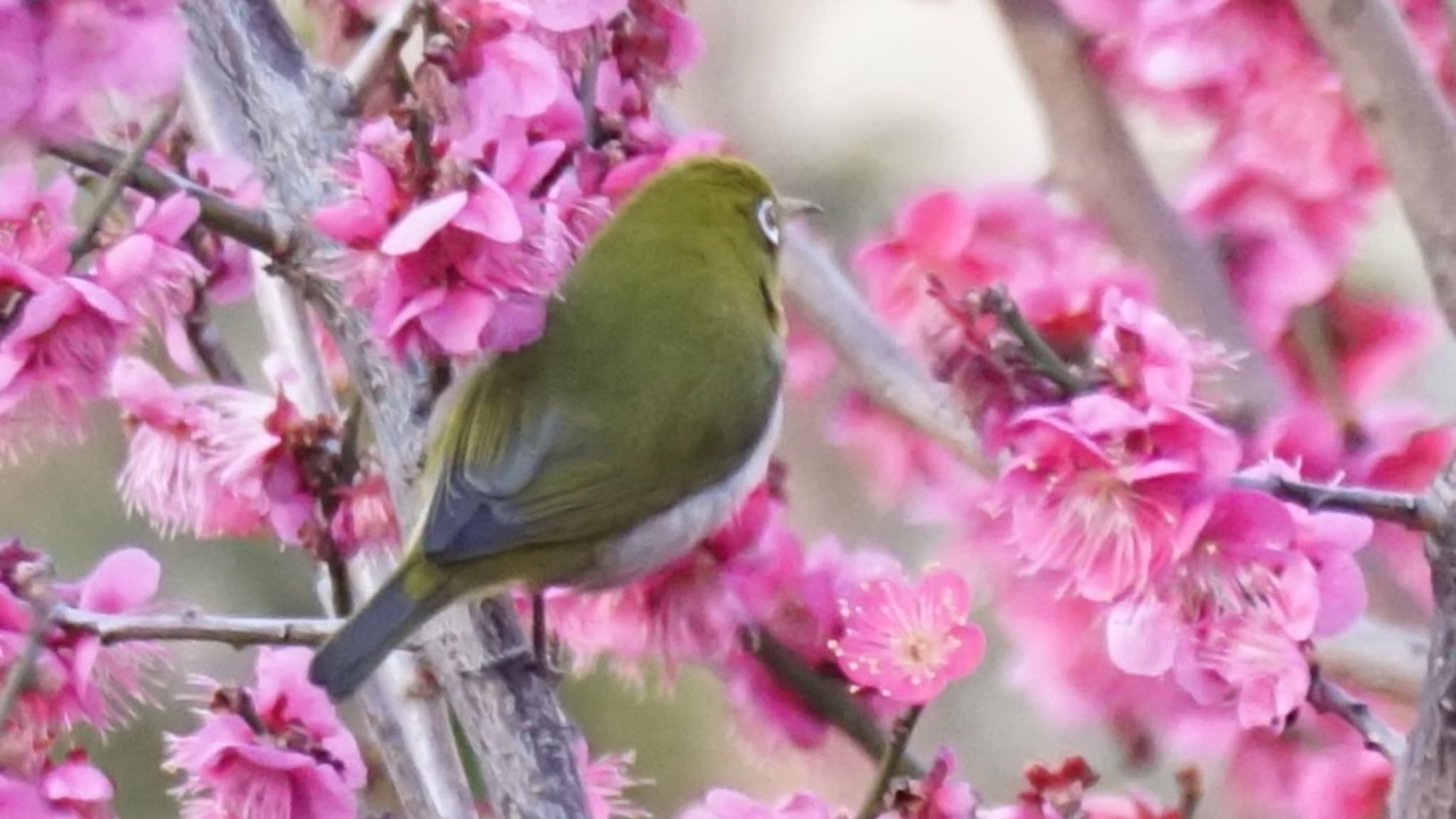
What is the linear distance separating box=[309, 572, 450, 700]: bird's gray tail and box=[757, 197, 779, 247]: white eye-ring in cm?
47

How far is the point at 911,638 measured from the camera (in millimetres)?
1018

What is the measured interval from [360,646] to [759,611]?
0.80 ft

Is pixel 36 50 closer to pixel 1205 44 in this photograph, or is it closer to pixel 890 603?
pixel 890 603

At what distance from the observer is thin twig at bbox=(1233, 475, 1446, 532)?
77 cm

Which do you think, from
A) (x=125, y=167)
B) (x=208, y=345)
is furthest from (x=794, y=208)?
(x=125, y=167)

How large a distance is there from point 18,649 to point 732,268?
57 cm

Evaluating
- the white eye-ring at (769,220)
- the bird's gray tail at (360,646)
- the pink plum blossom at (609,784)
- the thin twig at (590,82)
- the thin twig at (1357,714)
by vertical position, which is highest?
the thin twig at (590,82)

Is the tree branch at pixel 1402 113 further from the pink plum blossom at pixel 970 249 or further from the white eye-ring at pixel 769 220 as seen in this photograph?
the white eye-ring at pixel 769 220

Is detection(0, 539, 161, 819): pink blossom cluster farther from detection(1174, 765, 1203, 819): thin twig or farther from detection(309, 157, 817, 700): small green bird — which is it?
detection(1174, 765, 1203, 819): thin twig

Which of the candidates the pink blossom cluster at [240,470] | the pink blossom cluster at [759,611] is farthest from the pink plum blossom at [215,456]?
the pink blossom cluster at [759,611]

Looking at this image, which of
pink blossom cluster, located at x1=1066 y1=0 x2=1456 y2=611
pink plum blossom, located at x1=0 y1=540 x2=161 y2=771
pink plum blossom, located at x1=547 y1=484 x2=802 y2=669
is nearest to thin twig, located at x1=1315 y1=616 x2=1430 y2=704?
pink blossom cluster, located at x1=1066 y1=0 x2=1456 y2=611

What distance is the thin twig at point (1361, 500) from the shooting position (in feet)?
2.53

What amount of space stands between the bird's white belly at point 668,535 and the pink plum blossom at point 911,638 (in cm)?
11

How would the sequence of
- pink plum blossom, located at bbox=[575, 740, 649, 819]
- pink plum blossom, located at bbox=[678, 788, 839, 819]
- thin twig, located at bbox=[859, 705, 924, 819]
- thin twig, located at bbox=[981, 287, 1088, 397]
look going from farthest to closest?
1. pink plum blossom, located at bbox=[575, 740, 649, 819]
2. pink plum blossom, located at bbox=[678, 788, 839, 819]
3. thin twig, located at bbox=[859, 705, 924, 819]
4. thin twig, located at bbox=[981, 287, 1088, 397]
